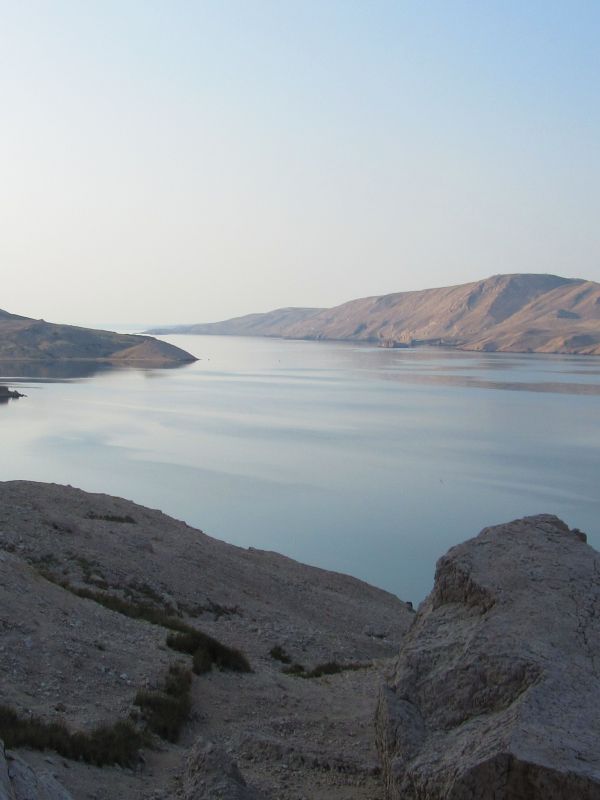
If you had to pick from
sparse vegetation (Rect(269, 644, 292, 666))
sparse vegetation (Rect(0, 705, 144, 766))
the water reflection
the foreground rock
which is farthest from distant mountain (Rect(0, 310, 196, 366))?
sparse vegetation (Rect(0, 705, 144, 766))

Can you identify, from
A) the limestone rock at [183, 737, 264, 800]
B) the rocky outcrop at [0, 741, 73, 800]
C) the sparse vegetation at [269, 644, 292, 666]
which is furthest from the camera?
the sparse vegetation at [269, 644, 292, 666]

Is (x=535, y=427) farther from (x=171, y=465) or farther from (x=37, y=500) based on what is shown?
(x=37, y=500)

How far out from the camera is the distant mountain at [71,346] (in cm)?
9913

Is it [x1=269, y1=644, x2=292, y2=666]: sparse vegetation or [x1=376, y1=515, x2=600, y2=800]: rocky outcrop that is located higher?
[x1=376, y1=515, x2=600, y2=800]: rocky outcrop

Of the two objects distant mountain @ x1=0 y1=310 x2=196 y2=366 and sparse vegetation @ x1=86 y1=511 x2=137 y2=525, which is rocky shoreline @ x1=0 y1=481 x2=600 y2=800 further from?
distant mountain @ x1=0 y1=310 x2=196 y2=366

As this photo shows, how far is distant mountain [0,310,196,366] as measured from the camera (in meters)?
99.1

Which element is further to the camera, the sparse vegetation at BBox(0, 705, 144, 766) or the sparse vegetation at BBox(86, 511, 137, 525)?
the sparse vegetation at BBox(86, 511, 137, 525)

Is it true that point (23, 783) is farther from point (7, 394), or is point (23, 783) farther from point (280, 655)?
point (7, 394)

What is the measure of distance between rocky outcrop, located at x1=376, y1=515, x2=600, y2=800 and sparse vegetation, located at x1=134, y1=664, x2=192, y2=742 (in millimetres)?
1556

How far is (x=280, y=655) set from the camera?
9383mm

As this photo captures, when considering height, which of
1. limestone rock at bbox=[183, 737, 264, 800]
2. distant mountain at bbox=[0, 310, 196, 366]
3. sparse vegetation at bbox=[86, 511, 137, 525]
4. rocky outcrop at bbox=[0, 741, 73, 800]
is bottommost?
sparse vegetation at bbox=[86, 511, 137, 525]

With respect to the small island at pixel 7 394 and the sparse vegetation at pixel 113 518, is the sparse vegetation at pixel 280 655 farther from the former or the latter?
the small island at pixel 7 394

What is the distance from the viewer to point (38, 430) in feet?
136

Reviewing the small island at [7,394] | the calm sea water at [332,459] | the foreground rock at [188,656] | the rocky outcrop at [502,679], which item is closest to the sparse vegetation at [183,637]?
the foreground rock at [188,656]
